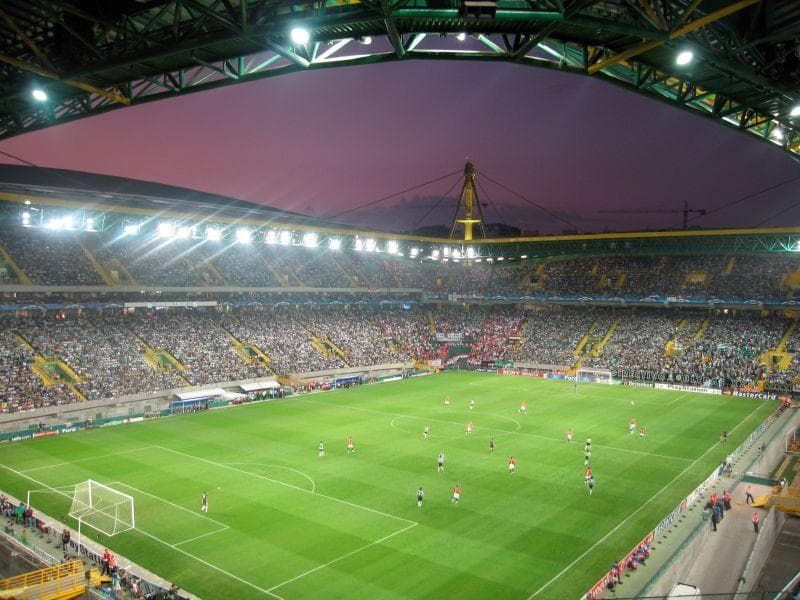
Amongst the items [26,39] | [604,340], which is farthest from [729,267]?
[26,39]

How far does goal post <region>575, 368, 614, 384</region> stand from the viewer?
6419cm

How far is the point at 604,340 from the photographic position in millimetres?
70188

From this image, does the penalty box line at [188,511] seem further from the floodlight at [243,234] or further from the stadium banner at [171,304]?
the floodlight at [243,234]

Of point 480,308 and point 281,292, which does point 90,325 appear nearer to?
point 281,292

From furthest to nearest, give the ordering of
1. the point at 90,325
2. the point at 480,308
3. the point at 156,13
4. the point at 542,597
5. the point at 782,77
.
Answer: the point at 480,308, the point at 90,325, the point at 542,597, the point at 782,77, the point at 156,13

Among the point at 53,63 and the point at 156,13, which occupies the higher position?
the point at 156,13

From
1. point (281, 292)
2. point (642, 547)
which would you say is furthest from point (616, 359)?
point (642, 547)

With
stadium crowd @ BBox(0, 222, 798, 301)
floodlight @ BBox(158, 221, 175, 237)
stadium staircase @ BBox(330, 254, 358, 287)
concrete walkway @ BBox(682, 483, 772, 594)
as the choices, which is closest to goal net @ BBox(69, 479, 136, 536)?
concrete walkway @ BBox(682, 483, 772, 594)

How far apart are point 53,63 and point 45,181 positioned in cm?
5315

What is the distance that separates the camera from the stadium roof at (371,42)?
6.77m

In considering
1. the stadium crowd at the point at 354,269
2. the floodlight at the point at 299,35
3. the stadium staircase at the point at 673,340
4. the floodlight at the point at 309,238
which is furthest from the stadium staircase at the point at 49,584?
the stadium staircase at the point at 673,340

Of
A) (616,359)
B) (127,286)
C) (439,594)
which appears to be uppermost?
(127,286)

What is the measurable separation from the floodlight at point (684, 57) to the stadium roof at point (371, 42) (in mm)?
79

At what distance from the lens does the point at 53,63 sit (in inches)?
330
